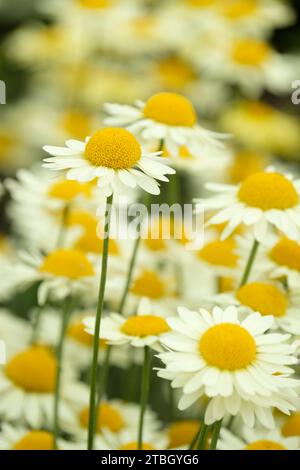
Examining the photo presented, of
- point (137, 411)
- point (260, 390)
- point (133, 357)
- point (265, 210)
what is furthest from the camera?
point (133, 357)

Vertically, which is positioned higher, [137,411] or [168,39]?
[168,39]

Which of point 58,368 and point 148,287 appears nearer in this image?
point 58,368

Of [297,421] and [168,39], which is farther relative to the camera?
[168,39]

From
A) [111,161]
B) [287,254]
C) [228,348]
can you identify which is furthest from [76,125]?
[228,348]

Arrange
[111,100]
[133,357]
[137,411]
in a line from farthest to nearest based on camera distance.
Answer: [111,100] < [133,357] < [137,411]

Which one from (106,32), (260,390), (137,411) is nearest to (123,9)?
(106,32)

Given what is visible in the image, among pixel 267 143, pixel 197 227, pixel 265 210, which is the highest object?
pixel 265 210

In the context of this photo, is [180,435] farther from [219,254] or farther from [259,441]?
[219,254]

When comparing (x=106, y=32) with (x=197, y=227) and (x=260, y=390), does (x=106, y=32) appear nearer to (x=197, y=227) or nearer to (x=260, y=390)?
(x=197, y=227)
